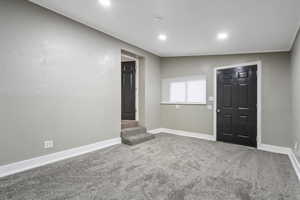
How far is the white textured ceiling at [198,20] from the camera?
232 cm

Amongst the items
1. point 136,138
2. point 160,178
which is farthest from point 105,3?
point 136,138

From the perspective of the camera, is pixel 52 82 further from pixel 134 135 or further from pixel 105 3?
pixel 134 135

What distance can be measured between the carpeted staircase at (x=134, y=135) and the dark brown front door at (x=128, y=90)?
650 mm

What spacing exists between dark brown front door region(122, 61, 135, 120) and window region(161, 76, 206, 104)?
45.6 inches

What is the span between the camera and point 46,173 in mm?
2395

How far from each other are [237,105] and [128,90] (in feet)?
11.1

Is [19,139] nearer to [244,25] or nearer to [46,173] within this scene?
[46,173]

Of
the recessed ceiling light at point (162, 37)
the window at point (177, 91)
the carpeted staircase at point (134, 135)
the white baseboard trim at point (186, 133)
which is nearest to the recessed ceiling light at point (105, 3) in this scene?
the recessed ceiling light at point (162, 37)

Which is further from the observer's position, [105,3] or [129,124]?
[129,124]

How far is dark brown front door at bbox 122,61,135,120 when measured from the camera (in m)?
5.29

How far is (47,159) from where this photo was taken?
2.75 meters

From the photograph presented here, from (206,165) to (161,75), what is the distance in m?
3.60

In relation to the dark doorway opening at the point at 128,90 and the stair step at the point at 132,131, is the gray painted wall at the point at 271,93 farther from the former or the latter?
the dark doorway opening at the point at 128,90

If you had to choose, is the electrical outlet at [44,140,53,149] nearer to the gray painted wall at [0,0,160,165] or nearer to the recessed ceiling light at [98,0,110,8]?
the gray painted wall at [0,0,160,165]
